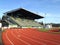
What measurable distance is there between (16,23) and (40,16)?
577 inches

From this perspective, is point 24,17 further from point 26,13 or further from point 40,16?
point 40,16

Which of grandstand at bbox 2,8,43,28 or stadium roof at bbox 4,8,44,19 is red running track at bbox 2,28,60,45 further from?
stadium roof at bbox 4,8,44,19

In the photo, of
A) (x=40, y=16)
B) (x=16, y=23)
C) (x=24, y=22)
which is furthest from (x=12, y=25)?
(x=40, y=16)

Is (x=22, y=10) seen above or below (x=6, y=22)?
above

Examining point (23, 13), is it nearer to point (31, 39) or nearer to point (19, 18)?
point (19, 18)

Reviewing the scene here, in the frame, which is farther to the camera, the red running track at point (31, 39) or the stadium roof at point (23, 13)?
the stadium roof at point (23, 13)

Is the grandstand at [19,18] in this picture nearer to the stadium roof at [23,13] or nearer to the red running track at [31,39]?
the stadium roof at [23,13]

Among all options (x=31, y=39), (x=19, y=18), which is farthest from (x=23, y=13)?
(x=31, y=39)

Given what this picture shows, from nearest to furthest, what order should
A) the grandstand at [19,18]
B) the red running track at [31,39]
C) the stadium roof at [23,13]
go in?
the red running track at [31,39] < the grandstand at [19,18] < the stadium roof at [23,13]

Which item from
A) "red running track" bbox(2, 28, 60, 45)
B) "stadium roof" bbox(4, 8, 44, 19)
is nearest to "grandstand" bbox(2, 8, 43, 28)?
"stadium roof" bbox(4, 8, 44, 19)

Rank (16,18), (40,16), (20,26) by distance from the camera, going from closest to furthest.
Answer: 1. (20,26)
2. (16,18)
3. (40,16)

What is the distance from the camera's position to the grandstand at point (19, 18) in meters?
68.0

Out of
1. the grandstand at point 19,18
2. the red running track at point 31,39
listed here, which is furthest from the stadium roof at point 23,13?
the red running track at point 31,39

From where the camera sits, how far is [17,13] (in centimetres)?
7162
